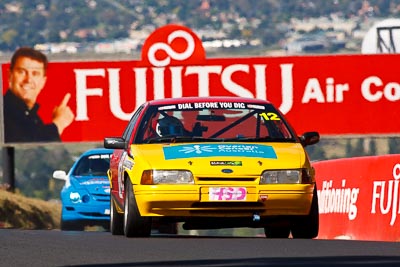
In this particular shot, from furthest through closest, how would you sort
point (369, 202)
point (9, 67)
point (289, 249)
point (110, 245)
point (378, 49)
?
point (378, 49) → point (9, 67) → point (369, 202) → point (110, 245) → point (289, 249)

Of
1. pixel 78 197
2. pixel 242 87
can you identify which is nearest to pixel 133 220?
pixel 78 197

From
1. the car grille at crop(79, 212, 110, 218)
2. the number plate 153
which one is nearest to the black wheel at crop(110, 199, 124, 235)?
the number plate 153

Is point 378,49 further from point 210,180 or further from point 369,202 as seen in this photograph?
point 210,180

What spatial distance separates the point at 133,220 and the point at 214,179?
0.98 meters

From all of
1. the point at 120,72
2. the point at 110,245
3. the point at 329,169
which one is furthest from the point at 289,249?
the point at 120,72

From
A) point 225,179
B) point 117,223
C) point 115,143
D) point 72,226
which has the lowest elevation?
point 72,226

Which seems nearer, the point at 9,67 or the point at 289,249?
the point at 289,249

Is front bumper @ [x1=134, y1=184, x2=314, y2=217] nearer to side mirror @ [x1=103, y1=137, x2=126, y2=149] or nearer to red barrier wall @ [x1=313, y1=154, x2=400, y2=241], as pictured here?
side mirror @ [x1=103, y1=137, x2=126, y2=149]

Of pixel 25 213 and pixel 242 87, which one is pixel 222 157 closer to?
pixel 25 213

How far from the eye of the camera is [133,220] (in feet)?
51.6

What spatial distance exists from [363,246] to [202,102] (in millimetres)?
3107

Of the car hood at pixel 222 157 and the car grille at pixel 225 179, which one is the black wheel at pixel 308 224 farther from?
the car grille at pixel 225 179

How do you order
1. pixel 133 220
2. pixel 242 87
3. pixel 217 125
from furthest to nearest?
pixel 242 87 → pixel 217 125 → pixel 133 220

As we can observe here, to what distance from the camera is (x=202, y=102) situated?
55.3 ft
